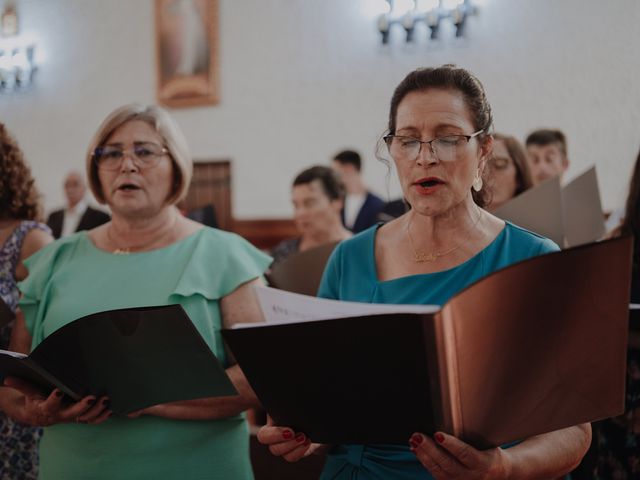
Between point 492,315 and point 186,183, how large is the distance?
3.69ft

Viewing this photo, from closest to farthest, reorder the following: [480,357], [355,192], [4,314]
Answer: [480,357], [4,314], [355,192]

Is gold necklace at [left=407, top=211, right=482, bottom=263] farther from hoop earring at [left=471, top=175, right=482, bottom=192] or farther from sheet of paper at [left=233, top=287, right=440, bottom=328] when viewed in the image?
sheet of paper at [left=233, top=287, right=440, bottom=328]

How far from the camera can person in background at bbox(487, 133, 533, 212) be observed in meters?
2.46

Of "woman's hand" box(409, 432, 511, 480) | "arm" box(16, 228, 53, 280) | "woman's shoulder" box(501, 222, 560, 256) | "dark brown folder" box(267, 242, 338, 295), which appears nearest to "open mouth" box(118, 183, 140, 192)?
"arm" box(16, 228, 53, 280)

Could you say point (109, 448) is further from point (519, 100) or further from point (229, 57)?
point (229, 57)

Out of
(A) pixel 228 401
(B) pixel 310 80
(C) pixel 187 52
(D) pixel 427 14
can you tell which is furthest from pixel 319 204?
(C) pixel 187 52

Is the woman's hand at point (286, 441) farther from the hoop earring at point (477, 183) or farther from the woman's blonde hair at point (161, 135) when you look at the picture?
the woman's blonde hair at point (161, 135)

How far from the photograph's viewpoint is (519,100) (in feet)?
11.5

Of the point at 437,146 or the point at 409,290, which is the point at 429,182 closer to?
the point at 437,146

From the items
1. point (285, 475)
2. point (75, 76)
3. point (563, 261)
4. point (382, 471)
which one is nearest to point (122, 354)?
point (382, 471)

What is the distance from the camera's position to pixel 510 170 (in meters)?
2.48

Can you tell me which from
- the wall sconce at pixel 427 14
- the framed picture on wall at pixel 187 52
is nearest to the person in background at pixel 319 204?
the wall sconce at pixel 427 14

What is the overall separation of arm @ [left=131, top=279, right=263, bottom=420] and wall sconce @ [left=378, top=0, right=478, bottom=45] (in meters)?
1.09

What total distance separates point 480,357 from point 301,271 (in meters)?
1.28
